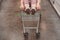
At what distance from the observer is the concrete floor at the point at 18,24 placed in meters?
2.76

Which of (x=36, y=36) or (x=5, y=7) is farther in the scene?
(x=5, y=7)

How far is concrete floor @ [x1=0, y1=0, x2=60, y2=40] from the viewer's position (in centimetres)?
276

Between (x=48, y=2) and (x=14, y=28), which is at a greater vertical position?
(x=48, y=2)

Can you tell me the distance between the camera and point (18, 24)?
3.20 metres

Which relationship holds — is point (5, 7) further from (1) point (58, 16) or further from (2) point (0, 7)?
(1) point (58, 16)

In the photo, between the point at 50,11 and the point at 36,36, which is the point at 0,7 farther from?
the point at 36,36

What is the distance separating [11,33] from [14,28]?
21 centimetres

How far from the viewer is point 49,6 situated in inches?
168

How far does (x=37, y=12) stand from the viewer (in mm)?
2576

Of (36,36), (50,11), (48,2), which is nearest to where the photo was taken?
(36,36)

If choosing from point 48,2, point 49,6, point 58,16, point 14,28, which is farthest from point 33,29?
point 48,2

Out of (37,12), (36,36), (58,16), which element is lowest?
(36,36)

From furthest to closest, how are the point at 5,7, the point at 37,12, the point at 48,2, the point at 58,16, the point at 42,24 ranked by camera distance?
the point at 48,2 → the point at 5,7 → the point at 58,16 → the point at 42,24 → the point at 37,12

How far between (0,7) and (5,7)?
0.18 m
